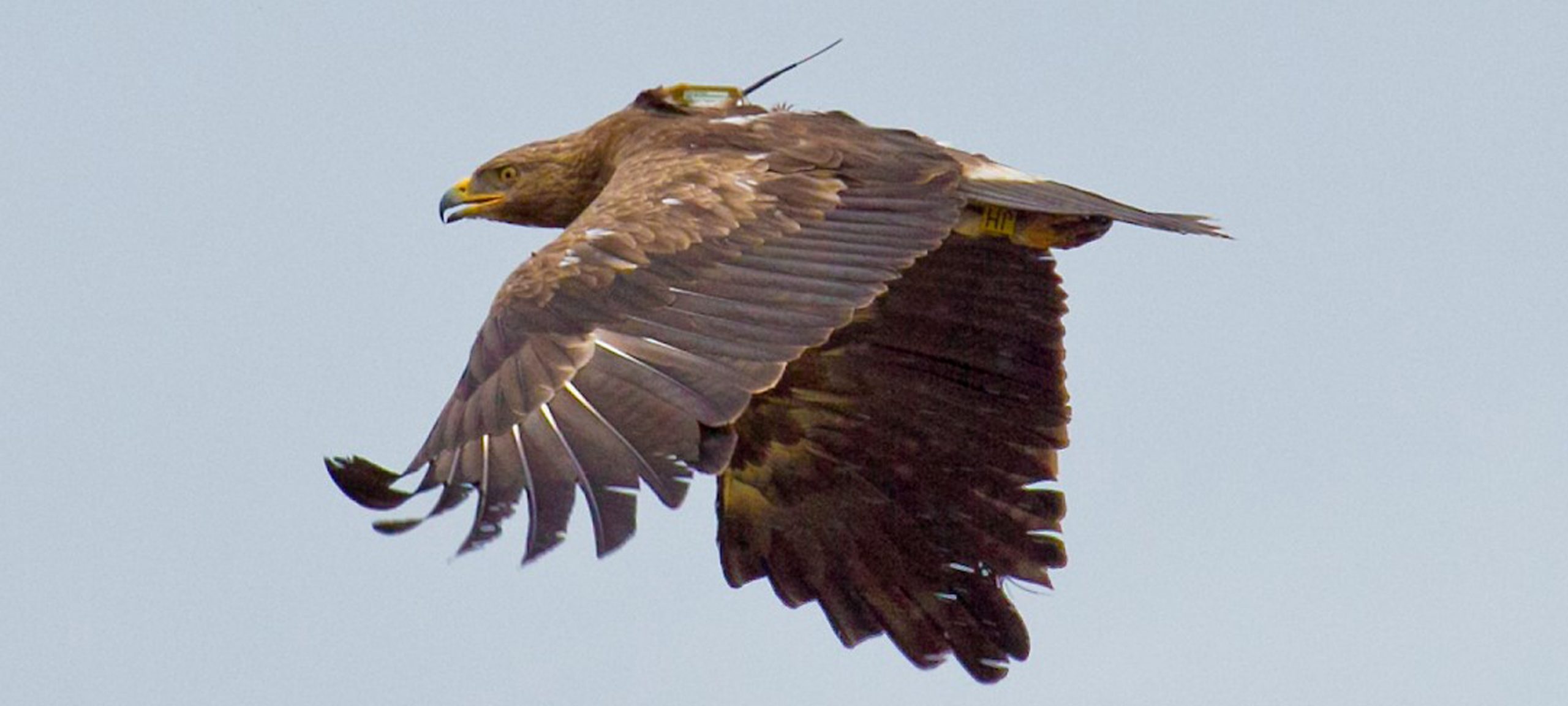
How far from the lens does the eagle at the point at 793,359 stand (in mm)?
8539

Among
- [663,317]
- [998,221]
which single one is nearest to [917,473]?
[998,221]

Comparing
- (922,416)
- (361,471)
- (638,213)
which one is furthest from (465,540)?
(922,416)

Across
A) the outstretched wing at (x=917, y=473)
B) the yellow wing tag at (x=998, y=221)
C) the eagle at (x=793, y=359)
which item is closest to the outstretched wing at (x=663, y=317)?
the eagle at (x=793, y=359)

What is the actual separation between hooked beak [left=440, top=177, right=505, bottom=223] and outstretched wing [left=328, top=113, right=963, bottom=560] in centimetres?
125

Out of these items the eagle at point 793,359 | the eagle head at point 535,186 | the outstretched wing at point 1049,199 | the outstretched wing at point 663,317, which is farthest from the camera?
the eagle head at point 535,186

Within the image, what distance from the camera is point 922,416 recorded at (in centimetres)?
1093

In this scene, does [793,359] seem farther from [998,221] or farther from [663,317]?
[998,221]

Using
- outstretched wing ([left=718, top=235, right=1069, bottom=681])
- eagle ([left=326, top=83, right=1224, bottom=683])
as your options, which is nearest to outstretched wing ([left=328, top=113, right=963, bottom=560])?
eagle ([left=326, top=83, right=1224, bottom=683])

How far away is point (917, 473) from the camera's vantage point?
433 inches

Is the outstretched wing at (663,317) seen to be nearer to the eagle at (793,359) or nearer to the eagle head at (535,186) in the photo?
the eagle at (793,359)

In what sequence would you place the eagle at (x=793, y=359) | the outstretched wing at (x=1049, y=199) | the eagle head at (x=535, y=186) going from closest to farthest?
the eagle at (x=793, y=359), the outstretched wing at (x=1049, y=199), the eagle head at (x=535, y=186)

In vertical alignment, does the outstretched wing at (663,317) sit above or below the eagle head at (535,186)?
below

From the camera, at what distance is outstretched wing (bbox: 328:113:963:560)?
329 inches

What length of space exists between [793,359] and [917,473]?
7.38 feet
